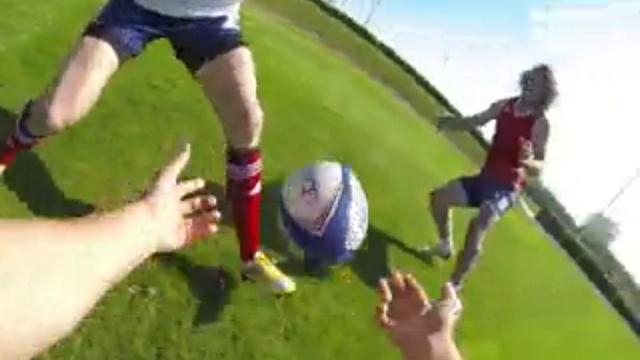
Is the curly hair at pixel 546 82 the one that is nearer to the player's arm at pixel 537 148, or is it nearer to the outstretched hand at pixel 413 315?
the player's arm at pixel 537 148

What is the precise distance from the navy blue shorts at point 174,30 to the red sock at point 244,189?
0.57m

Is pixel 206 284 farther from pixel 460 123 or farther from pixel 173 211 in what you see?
pixel 173 211

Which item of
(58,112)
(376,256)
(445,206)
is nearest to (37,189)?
(58,112)

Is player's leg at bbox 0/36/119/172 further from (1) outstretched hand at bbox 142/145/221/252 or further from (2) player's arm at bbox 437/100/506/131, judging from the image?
(2) player's arm at bbox 437/100/506/131

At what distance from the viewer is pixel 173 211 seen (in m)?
3.83

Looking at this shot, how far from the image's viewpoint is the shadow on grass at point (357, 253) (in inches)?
329

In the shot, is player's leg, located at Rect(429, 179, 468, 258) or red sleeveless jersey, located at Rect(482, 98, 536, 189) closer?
red sleeveless jersey, located at Rect(482, 98, 536, 189)

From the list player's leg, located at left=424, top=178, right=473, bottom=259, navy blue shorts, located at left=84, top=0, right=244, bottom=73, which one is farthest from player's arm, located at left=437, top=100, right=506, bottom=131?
navy blue shorts, located at left=84, top=0, right=244, bottom=73

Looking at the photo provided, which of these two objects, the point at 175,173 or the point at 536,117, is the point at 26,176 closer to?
the point at 536,117

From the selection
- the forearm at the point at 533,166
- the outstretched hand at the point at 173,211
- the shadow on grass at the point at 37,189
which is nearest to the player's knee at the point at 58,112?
the shadow on grass at the point at 37,189

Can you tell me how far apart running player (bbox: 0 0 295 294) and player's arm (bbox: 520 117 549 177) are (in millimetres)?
1937

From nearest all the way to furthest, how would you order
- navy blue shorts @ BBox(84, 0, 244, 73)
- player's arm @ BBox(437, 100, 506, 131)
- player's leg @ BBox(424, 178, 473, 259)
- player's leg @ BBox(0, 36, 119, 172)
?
1. player's leg @ BBox(0, 36, 119, 172)
2. navy blue shorts @ BBox(84, 0, 244, 73)
3. player's arm @ BBox(437, 100, 506, 131)
4. player's leg @ BBox(424, 178, 473, 259)

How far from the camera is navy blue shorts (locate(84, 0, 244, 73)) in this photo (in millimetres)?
6914

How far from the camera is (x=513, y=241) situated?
1088cm
